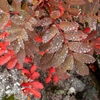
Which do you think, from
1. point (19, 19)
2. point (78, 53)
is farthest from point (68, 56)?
point (19, 19)

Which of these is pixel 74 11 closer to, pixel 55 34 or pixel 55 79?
pixel 55 34

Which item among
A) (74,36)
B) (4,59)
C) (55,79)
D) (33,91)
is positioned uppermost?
(74,36)

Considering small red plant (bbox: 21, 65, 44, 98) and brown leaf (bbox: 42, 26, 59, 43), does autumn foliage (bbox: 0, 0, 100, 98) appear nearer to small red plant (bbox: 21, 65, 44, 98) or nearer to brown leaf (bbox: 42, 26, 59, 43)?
brown leaf (bbox: 42, 26, 59, 43)

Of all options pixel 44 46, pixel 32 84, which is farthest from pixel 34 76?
pixel 44 46

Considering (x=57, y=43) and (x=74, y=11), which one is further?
(x=74, y=11)

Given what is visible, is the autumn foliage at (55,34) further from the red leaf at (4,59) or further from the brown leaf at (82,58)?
the red leaf at (4,59)

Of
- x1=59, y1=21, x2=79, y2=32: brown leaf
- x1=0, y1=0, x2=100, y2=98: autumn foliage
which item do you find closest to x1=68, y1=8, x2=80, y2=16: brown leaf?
x1=0, y1=0, x2=100, y2=98: autumn foliage

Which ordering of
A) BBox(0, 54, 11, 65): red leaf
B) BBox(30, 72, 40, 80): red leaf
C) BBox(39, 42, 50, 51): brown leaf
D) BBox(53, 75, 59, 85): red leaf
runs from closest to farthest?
BBox(39, 42, 50, 51): brown leaf < BBox(0, 54, 11, 65): red leaf < BBox(30, 72, 40, 80): red leaf < BBox(53, 75, 59, 85): red leaf

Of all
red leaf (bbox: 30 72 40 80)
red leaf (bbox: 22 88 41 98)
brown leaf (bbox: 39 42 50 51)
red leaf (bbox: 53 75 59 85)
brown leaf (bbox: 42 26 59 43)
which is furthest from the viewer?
red leaf (bbox: 53 75 59 85)

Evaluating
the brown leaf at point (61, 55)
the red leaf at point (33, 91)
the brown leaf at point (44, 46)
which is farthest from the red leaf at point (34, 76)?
the brown leaf at point (61, 55)

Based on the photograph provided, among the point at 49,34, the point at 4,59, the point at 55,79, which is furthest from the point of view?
the point at 55,79

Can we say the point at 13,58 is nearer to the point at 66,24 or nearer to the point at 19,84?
the point at 19,84
